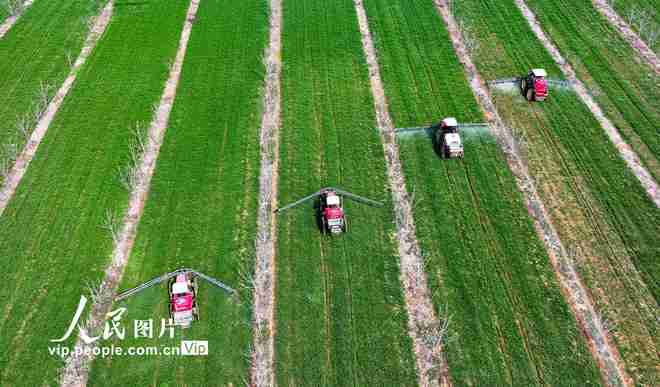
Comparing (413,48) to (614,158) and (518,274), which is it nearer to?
(614,158)

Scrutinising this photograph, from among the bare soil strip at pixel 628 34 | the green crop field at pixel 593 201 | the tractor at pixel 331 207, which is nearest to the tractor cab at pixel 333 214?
the tractor at pixel 331 207

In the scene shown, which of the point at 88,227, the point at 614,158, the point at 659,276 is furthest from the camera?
the point at 614,158

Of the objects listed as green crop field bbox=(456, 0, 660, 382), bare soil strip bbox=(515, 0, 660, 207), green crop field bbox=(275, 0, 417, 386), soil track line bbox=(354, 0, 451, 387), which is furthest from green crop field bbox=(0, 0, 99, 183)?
bare soil strip bbox=(515, 0, 660, 207)

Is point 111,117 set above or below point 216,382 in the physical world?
above

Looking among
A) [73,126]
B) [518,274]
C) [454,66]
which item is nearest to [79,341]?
[73,126]

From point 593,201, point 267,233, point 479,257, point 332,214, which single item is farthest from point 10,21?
point 593,201

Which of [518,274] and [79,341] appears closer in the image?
[79,341]

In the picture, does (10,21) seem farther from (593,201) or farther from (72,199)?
(593,201)
